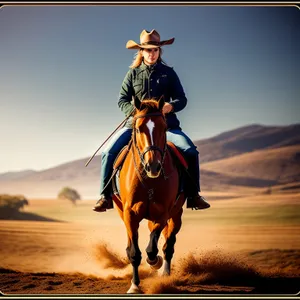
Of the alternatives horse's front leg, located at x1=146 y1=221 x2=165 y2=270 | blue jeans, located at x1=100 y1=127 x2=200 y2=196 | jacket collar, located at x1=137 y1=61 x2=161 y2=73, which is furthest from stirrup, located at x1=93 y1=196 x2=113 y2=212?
jacket collar, located at x1=137 y1=61 x2=161 y2=73

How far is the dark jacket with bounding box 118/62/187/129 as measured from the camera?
8094 millimetres

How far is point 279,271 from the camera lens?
10117mm

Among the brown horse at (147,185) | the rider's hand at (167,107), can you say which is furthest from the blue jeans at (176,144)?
the rider's hand at (167,107)

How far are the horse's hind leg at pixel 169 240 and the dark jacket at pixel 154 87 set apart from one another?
187 cm

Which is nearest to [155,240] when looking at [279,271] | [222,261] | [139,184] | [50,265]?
[139,184]

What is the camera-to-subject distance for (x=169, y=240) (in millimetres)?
8625

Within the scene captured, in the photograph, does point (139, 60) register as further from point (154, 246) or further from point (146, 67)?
point (154, 246)

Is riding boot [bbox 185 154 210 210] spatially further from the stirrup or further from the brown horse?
the stirrup

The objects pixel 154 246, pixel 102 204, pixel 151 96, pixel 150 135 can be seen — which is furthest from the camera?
pixel 151 96

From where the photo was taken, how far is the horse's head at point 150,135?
6340 mm

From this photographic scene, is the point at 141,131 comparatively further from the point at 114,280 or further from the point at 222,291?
the point at 114,280

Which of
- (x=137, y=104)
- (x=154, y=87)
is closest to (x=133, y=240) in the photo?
(x=137, y=104)

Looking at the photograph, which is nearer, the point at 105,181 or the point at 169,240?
the point at 105,181

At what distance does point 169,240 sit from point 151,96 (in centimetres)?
281
